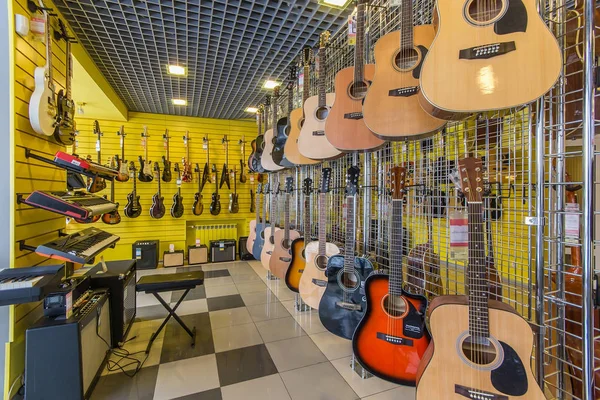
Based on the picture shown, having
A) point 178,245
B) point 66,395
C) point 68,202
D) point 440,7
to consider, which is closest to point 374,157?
point 440,7

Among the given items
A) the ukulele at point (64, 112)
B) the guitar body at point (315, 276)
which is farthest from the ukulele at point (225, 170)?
the guitar body at point (315, 276)

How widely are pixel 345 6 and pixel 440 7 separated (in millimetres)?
1432

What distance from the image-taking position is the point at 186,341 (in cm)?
245

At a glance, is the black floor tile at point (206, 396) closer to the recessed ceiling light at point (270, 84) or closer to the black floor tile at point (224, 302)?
the black floor tile at point (224, 302)

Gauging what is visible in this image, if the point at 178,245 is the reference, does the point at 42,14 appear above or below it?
above

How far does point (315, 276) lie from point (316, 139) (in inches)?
45.1

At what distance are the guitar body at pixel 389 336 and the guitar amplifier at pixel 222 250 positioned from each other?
421cm

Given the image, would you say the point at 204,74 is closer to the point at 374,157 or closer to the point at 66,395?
the point at 374,157

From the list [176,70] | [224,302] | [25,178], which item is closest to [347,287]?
[224,302]

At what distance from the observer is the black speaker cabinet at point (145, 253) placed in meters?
4.86

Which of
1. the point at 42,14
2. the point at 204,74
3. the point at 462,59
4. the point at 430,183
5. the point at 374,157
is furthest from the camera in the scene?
the point at 204,74

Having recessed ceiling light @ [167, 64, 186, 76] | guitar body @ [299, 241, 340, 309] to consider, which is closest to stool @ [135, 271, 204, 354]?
guitar body @ [299, 241, 340, 309]

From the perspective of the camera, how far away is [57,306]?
1625mm

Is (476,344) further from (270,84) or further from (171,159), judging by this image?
(171,159)
